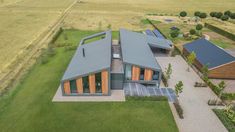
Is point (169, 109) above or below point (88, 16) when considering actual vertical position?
below

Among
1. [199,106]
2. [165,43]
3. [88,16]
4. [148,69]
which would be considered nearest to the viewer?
[199,106]

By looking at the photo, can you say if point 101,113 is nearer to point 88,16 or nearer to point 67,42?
point 67,42

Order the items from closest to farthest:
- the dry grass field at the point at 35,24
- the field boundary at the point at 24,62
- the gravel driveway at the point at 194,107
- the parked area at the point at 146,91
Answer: the gravel driveway at the point at 194,107, the parked area at the point at 146,91, the field boundary at the point at 24,62, the dry grass field at the point at 35,24

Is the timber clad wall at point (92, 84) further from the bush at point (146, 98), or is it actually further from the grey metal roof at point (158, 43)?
the grey metal roof at point (158, 43)

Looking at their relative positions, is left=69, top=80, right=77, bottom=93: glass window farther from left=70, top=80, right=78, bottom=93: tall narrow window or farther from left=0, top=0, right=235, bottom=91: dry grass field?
left=0, top=0, right=235, bottom=91: dry grass field

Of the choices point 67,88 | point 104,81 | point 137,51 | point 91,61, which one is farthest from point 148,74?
point 67,88

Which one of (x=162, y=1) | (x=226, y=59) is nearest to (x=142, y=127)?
(x=226, y=59)

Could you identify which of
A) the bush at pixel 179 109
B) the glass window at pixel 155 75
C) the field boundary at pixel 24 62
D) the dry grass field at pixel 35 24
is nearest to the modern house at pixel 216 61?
the glass window at pixel 155 75

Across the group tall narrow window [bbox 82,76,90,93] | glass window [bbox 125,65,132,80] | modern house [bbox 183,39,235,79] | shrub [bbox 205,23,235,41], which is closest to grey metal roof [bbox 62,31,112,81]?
tall narrow window [bbox 82,76,90,93]

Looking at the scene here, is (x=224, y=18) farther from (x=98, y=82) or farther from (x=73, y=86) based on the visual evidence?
(x=73, y=86)
